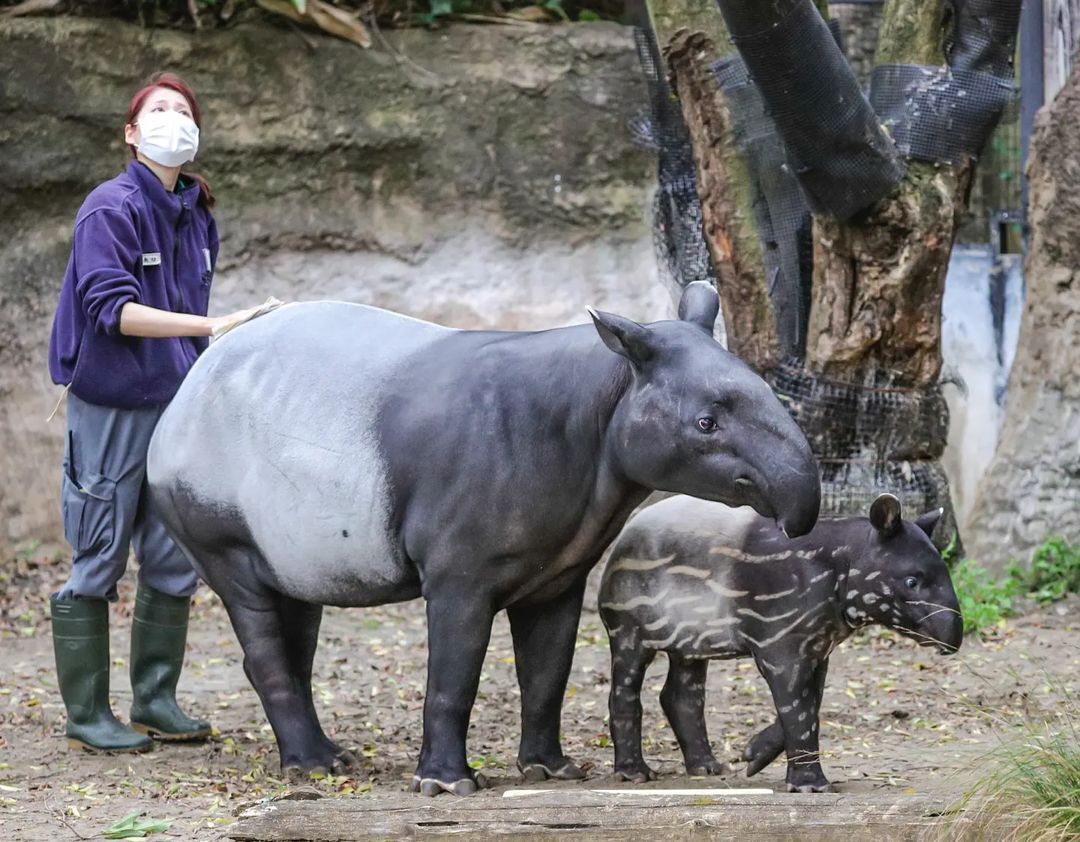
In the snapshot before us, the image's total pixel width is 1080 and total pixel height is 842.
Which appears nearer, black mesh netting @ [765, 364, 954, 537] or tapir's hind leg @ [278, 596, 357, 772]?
tapir's hind leg @ [278, 596, 357, 772]

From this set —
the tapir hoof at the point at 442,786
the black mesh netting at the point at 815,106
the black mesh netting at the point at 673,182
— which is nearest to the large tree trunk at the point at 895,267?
the black mesh netting at the point at 815,106

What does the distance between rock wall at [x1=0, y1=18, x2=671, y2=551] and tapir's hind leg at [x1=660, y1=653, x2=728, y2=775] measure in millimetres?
3899

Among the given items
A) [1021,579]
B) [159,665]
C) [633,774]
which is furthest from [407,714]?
[1021,579]

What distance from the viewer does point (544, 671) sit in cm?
486

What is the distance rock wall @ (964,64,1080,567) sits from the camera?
24.6 ft

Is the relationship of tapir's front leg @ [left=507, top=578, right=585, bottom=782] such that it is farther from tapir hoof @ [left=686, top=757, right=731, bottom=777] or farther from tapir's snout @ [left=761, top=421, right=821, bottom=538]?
tapir's snout @ [left=761, top=421, right=821, bottom=538]

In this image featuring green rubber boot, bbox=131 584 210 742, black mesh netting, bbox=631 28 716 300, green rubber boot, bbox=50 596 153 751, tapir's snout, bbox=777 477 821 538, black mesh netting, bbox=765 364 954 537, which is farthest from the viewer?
black mesh netting, bbox=631 28 716 300

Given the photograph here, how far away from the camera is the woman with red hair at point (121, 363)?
205 inches

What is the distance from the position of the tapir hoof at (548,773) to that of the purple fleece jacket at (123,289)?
5.66 feet

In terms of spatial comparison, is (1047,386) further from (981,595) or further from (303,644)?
(303,644)

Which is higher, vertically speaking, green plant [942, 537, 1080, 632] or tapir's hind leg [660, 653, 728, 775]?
tapir's hind leg [660, 653, 728, 775]

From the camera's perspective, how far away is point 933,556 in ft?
14.5

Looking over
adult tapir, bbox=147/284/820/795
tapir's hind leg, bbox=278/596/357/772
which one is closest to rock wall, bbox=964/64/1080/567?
adult tapir, bbox=147/284/820/795

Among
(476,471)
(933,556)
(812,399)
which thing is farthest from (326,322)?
(812,399)
